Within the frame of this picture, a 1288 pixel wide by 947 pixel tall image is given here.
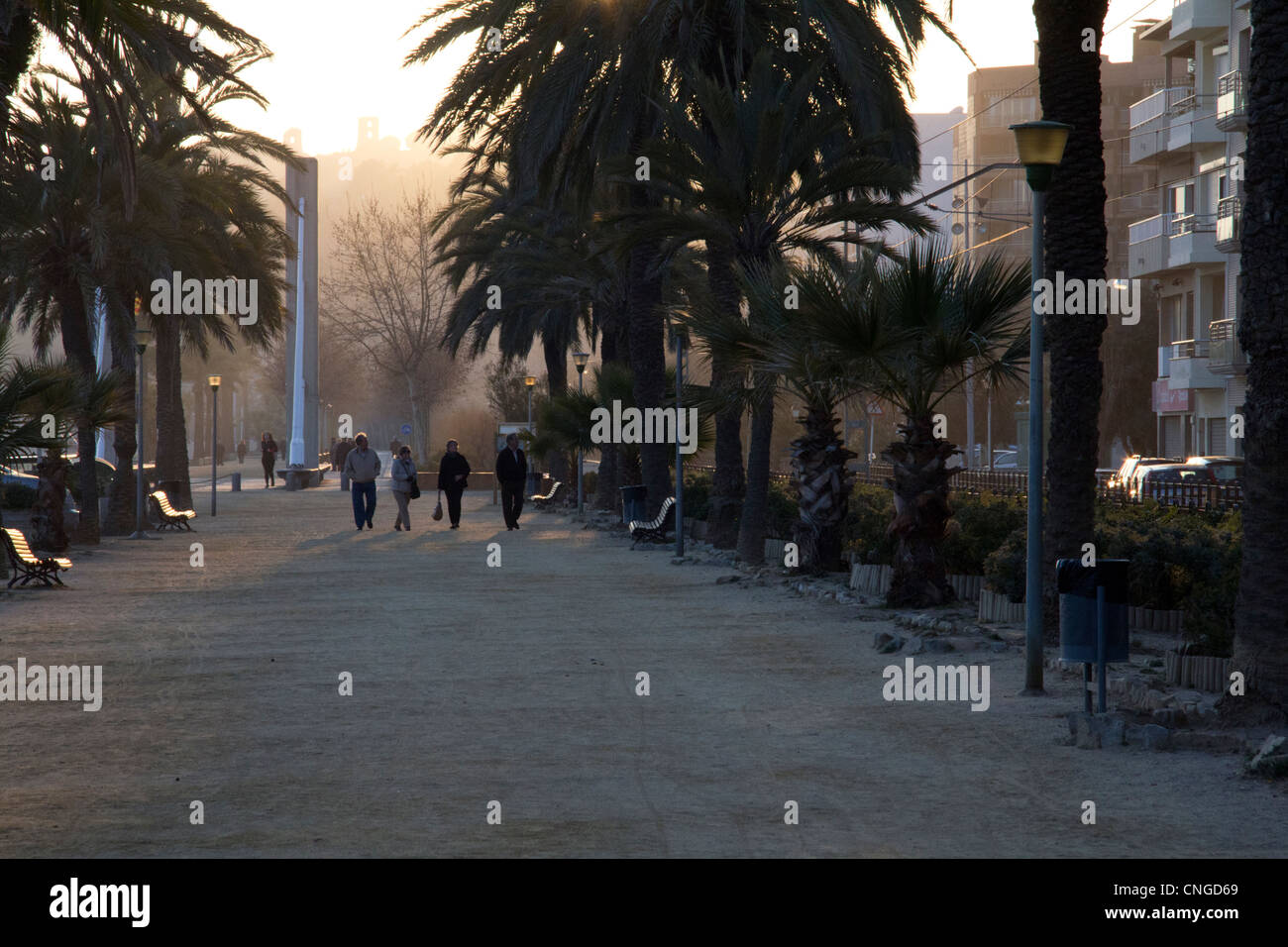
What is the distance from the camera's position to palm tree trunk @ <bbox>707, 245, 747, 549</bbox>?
20.7 meters

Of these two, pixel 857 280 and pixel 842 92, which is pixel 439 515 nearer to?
pixel 842 92

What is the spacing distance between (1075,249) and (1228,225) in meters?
31.2

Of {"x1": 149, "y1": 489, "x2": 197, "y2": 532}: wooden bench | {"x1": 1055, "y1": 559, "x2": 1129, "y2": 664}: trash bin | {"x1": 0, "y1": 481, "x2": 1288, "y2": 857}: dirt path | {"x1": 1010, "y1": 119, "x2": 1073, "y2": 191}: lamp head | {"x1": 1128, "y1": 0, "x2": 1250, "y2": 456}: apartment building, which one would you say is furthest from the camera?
{"x1": 1128, "y1": 0, "x2": 1250, "y2": 456}: apartment building

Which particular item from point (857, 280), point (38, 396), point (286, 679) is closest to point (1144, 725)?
point (286, 679)

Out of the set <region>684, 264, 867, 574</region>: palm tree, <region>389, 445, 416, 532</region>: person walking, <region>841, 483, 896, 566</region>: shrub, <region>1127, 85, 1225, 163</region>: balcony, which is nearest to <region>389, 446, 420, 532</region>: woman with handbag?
<region>389, 445, 416, 532</region>: person walking

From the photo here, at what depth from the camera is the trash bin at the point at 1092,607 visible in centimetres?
894

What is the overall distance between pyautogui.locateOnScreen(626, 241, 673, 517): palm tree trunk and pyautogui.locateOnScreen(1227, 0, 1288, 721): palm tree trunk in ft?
55.6

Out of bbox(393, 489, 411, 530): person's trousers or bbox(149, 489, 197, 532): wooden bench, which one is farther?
bbox(393, 489, 411, 530): person's trousers

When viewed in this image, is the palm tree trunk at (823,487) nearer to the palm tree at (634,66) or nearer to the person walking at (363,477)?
the palm tree at (634,66)

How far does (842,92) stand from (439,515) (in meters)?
13.4

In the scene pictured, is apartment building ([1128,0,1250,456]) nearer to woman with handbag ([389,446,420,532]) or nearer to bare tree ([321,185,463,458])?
woman with handbag ([389,446,420,532])

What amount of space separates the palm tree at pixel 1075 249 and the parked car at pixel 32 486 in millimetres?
17408

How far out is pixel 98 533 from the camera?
24.5 metres

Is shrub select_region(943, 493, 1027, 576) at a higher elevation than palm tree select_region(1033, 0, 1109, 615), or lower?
lower
